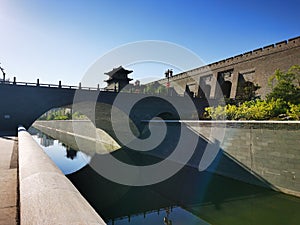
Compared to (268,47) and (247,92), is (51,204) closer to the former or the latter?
(247,92)

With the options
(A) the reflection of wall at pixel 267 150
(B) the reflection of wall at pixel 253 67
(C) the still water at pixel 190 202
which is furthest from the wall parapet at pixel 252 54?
(C) the still water at pixel 190 202

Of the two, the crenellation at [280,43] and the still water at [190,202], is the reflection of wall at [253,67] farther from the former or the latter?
the still water at [190,202]

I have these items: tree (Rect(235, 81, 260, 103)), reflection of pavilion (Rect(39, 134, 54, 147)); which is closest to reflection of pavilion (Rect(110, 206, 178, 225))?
tree (Rect(235, 81, 260, 103))

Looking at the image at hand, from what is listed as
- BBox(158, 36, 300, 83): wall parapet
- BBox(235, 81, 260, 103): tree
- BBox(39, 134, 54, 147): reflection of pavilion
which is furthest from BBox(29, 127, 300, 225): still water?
BBox(158, 36, 300, 83): wall parapet

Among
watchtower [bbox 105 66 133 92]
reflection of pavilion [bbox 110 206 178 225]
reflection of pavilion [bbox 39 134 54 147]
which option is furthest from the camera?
watchtower [bbox 105 66 133 92]

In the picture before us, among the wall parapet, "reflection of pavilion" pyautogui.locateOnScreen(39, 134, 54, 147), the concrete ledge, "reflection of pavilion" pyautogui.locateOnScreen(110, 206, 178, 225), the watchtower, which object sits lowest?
"reflection of pavilion" pyautogui.locateOnScreen(39, 134, 54, 147)

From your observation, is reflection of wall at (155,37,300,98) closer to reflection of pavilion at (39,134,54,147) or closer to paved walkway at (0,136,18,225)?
reflection of pavilion at (39,134,54,147)

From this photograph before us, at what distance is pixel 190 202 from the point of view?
7.52m

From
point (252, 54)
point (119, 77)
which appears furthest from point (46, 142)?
Result: point (252, 54)

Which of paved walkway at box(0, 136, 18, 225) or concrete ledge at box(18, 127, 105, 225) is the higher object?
concrete ledge at box(18, 127, 105, 225)

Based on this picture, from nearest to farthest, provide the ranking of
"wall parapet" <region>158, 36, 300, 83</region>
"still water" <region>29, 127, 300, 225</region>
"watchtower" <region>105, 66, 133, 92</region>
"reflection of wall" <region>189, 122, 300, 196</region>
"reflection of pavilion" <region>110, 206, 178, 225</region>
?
"reflection of pavilion" <region>110, 206, 178, 225</region> < "still water" <region>29, 127, 300, 225</region> < "reflection of wall" <region>189, 122, 300, 196</region> < "wall parapet" <region>158, 36, 300, 83</region> < "watchtower" <region>105, 66, 133, 92</region>

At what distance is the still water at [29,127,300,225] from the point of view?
20.5 feet

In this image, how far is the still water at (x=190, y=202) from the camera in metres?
6.26

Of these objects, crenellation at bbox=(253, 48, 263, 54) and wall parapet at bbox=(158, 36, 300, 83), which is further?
crenellation at bbox=(253, 48, 263, 54)
